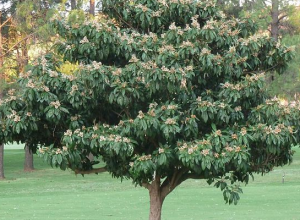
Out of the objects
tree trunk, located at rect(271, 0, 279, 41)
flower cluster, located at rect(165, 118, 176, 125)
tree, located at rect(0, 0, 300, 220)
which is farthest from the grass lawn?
flower cluster, located at rect(165, 118, 176, 125)

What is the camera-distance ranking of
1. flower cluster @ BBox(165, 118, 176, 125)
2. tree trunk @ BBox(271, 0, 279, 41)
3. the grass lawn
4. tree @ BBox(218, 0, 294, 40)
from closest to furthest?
1. flower cluster @ BBox(165, 118, 176, 125)
2. the grass lawn
3. tree @ BBox(218, 0, 294, 40)
4. tree trunk @ BBox(271, 0, 279, 41)

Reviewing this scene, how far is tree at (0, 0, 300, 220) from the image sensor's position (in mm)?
9469

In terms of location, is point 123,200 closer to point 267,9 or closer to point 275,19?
point 267,9

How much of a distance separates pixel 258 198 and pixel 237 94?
1661cm

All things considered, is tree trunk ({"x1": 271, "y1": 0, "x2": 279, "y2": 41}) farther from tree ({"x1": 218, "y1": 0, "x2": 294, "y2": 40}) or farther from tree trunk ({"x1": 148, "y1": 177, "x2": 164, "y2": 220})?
tree trunk ({"x1": 148, "y1": 177, "x2": 164, "y2": 220})

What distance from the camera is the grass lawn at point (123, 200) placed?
68.8ft

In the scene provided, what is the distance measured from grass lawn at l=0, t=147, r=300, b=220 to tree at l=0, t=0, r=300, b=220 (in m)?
9.80

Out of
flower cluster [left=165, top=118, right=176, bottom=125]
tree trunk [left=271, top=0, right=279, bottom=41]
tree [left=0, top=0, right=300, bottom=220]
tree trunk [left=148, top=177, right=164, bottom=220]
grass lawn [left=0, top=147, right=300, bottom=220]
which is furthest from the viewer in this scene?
tree trunk [left=271, top=0, right=279, bottom=41]

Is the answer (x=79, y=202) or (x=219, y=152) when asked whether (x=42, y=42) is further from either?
(x=219, y=152)

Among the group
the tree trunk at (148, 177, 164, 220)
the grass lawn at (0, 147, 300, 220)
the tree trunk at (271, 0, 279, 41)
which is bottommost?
the grass lawn at (0, 147, 300, 220)

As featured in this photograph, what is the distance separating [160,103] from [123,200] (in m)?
15.6

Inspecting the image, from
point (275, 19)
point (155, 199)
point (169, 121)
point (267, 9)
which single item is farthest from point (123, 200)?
point (275, 19)

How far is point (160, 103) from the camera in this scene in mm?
10109

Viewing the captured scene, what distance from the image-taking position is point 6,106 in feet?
34.2
